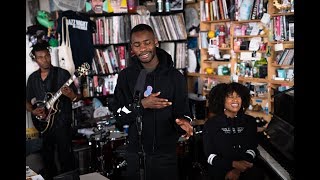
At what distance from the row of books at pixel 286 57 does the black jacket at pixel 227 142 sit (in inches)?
52.2

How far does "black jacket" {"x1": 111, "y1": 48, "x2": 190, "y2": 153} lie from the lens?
2316 millimetres

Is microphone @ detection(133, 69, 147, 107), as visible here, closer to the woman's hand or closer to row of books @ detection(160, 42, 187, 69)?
the woman's hand

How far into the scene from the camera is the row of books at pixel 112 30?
4859 mm

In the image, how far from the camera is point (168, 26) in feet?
17.3

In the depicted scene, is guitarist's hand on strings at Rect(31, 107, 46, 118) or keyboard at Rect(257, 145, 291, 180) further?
guitarist's hand on strings at Rect(31, 107, 46, 118)

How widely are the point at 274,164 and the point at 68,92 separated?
7.12 feet

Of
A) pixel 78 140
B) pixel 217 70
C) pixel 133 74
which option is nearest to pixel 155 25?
pixel 217 70

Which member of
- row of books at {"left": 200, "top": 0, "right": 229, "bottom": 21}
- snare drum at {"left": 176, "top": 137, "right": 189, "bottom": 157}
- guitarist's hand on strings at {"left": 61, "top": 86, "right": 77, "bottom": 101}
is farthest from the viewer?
row of books at {"left": 200, "top": 0, "right": 229, "bottom": 21}

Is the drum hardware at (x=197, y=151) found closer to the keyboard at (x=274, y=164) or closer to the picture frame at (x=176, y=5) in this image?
the keyboard at (x=274, y=164)

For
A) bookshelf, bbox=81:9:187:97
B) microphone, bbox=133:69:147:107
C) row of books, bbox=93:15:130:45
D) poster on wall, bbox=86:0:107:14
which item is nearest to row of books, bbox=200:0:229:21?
bookshelf, bbox=81:9:187:97

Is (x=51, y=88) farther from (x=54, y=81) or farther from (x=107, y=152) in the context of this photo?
(x=107, y=152)
